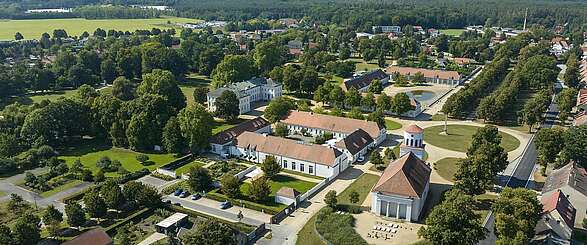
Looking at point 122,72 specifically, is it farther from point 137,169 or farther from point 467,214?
point 467,214

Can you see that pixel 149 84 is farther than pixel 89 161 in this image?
Yes

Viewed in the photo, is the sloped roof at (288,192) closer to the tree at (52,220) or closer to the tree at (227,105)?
the tree at (52,220)

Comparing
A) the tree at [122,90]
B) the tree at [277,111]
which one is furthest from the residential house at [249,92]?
the tree at [122,90]

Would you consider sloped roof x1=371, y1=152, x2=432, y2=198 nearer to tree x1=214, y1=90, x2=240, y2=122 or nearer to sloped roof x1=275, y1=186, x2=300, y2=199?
sloped roof x1=275, y1=186, x2=300, y2=199

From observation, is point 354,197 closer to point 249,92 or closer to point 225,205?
point 225,205

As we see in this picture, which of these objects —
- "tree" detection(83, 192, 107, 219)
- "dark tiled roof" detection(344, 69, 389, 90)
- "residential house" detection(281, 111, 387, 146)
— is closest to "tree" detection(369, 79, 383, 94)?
"dark tiled roof" detection(344, 69, 389, 90)

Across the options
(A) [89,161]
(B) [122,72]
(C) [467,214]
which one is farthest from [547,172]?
(B) [122,72]
